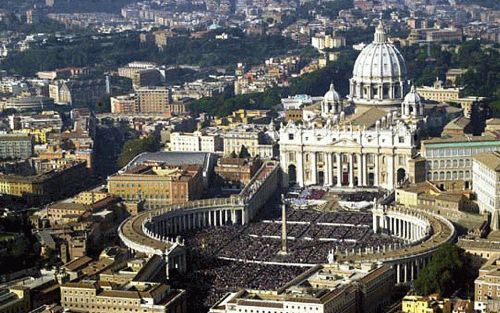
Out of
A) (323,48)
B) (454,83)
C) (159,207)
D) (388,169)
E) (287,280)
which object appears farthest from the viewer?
(323,48)

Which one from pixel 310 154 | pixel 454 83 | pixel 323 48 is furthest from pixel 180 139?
pixel 323 48

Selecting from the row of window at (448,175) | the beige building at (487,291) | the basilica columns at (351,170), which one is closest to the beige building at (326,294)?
the beige building at (487,291)

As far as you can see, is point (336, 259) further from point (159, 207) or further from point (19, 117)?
point (19, 117)

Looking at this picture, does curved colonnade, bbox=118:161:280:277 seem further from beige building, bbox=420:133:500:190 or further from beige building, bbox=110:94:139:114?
beige building, bbox=110:94:139:114

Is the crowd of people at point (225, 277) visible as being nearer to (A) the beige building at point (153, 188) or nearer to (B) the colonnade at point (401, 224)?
(B) the colonnade at point (401, 224)

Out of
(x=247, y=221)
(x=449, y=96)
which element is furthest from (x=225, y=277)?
(x=449, y=96)

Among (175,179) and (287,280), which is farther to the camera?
(175,179)
